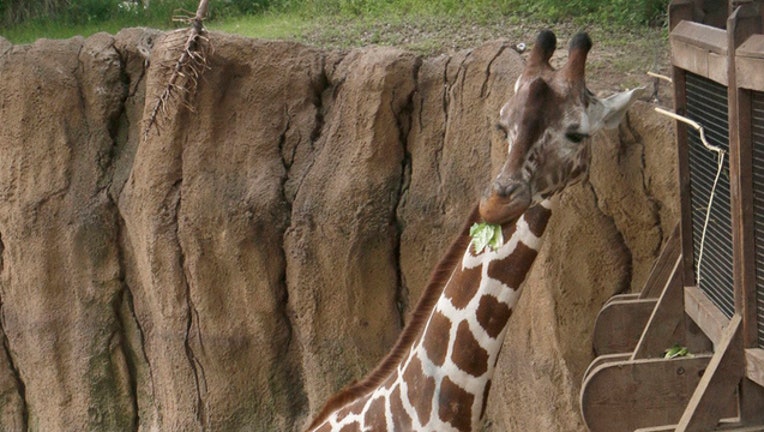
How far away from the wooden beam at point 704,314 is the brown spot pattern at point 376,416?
1234 mm

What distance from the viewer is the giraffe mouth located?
367 centimetres

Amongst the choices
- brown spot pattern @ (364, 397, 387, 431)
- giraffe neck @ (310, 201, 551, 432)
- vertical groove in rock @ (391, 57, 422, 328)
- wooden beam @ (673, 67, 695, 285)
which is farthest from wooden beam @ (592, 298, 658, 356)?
vertical groove in rock @ (391, 57, 422, 328)

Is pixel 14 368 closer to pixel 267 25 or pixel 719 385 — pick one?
pixel 267 25

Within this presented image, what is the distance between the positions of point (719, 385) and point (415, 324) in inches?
60.3

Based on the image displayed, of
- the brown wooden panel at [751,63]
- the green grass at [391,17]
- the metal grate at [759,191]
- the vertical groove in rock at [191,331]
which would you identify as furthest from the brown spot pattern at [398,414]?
the green grass at [391,17]

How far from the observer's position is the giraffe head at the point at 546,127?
370 cm

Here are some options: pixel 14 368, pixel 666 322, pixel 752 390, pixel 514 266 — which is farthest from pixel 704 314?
pixel 14 368

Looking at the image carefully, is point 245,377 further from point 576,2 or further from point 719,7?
point 719,7

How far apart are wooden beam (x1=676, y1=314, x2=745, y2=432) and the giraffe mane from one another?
3.58ft

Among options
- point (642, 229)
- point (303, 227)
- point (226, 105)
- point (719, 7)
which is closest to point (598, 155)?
point (642, 229)

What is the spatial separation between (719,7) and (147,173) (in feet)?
11.5

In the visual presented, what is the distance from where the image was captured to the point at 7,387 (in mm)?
7590

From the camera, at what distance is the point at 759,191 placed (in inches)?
125

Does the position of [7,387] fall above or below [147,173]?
below
